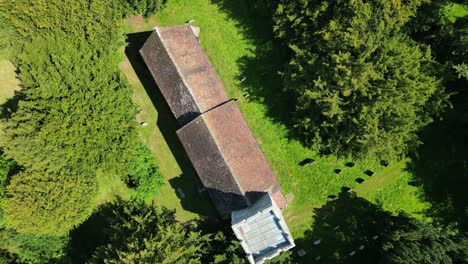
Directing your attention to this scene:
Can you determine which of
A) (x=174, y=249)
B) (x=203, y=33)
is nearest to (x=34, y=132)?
(x=174, y=249)

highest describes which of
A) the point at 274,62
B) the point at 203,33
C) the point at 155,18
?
the point at 155,18

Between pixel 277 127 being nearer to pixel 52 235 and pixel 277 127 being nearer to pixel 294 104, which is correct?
pixel 294 104

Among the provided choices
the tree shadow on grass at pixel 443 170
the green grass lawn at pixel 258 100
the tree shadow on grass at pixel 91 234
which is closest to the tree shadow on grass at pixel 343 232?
the green grass lawn at pixel 258 100

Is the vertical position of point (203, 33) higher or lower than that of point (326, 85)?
higher

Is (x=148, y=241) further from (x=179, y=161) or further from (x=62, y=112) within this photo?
(x=62, y=112)

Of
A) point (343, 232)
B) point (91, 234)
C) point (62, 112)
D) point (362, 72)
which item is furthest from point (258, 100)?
point (91, 234)

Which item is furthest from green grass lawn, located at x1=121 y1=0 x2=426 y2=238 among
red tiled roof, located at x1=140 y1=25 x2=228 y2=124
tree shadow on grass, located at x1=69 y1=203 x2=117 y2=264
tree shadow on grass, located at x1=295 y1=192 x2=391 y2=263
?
tree shadow on grass, located at x1=69 y1=203 x2=117 y2=264

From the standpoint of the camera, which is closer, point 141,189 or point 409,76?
point 409,76
